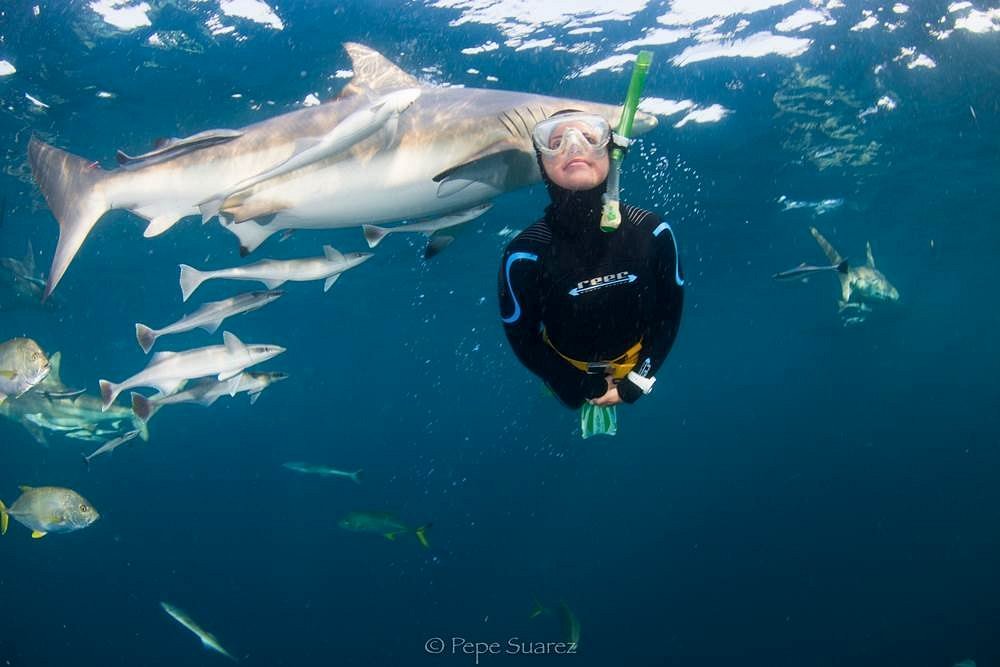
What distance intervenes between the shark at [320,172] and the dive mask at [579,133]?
65 cm

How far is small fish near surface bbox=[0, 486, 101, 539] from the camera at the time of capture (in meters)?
7.63

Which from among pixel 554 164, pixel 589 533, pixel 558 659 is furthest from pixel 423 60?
pixel 589 533

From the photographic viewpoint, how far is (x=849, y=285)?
14.3 metres

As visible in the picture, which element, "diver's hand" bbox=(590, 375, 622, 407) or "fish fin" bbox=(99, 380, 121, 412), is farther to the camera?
"fish fin" bbox=(99, 380, 121, 412)

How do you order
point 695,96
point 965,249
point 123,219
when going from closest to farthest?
point 695,96
point 123,219
point 965,249

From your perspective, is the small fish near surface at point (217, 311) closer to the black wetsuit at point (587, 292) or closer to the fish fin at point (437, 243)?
the fish fin at point (437, 243)

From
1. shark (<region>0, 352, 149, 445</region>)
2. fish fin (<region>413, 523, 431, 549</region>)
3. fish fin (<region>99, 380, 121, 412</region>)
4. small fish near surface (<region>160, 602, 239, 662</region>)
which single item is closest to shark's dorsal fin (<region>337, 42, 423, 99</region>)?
fish fin (<region>99, 380, 121, 412</region>)

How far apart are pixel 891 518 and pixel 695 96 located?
94.1 m

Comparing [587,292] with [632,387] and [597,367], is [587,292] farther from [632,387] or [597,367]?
[632,387]

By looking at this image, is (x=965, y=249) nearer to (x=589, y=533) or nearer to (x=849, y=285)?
(x=849, y=285)

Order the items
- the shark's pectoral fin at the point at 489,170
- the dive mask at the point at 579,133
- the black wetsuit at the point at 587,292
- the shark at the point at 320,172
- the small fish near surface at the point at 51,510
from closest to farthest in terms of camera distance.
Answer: the dive mask at the point at 579,133, the black wetsuit at the point at 587,292, the shark's pectoral fin at the point at 489,170, the shark at the point at 320,172, the small fish near surface at the point at 51,510

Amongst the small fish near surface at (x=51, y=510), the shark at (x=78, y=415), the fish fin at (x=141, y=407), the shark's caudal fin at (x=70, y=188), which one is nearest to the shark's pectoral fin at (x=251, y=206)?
the shark's caudal fin at (x=70, y=188)

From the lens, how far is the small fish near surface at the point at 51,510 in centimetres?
763

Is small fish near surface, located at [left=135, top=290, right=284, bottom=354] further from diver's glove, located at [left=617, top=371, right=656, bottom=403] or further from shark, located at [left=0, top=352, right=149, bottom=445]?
shark, located at [left=0, top=352, right=149, bottom=445]
